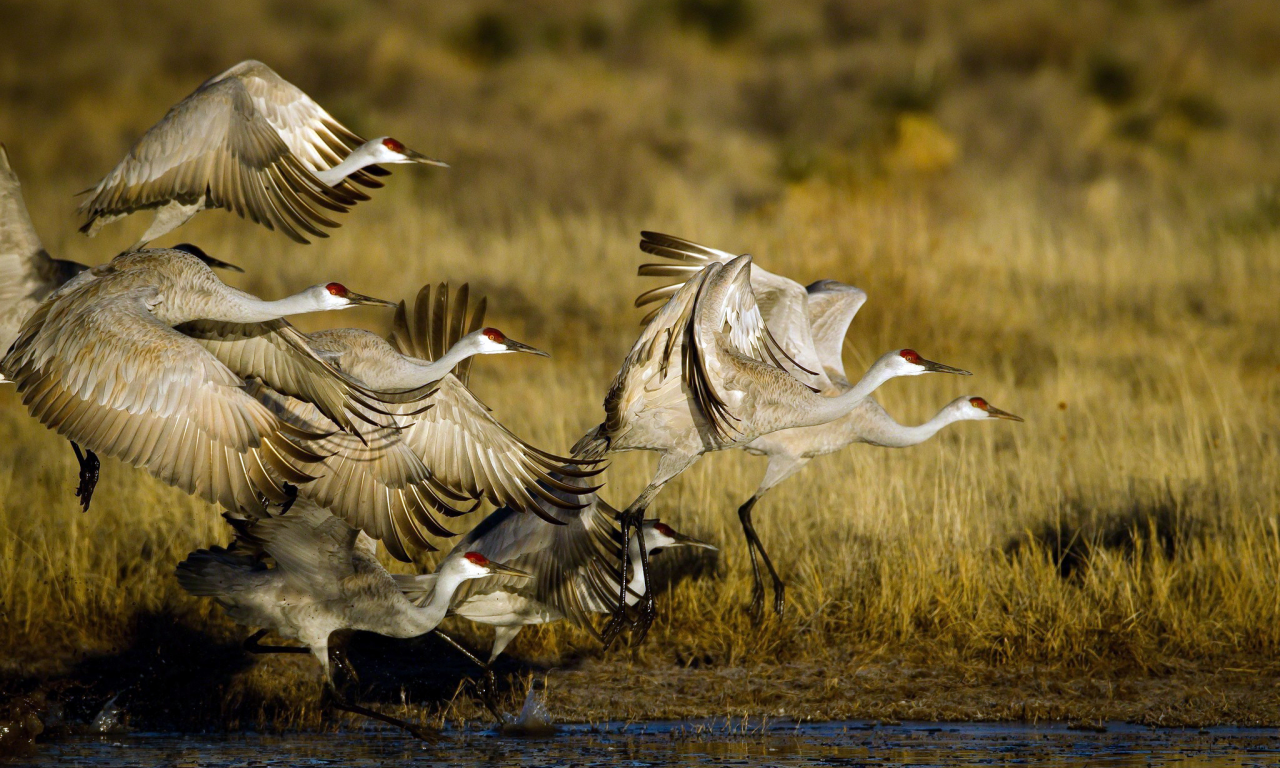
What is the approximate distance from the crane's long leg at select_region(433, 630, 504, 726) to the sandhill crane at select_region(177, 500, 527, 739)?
13.0 inches

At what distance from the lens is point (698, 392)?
6.19 metres

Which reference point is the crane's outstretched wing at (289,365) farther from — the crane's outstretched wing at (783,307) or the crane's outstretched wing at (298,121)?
the crane's outstretched wing at (783,307)

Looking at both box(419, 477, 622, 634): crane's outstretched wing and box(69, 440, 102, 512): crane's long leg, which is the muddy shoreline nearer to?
box(419, 477, 622, 634): crane's outstretched wing

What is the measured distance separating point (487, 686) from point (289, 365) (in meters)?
1.40

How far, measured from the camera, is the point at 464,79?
24.5 metres

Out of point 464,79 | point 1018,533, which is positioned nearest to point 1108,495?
point 1018,533

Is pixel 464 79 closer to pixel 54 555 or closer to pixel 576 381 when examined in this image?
pixel 576 381

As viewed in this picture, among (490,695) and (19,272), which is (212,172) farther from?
(490,695)

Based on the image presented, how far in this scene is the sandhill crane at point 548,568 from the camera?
6.04 m

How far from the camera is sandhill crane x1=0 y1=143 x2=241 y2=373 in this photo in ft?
20.9

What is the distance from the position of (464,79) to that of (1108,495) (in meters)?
18.3

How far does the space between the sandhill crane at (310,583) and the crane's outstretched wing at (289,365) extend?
0.39m

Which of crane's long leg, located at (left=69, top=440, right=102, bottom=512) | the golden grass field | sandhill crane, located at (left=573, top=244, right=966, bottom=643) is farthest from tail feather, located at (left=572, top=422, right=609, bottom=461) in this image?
crane's long leg, located at (left=69, top=440, right=102, bottom=512)

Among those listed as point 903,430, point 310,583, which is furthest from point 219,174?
point 903,430
